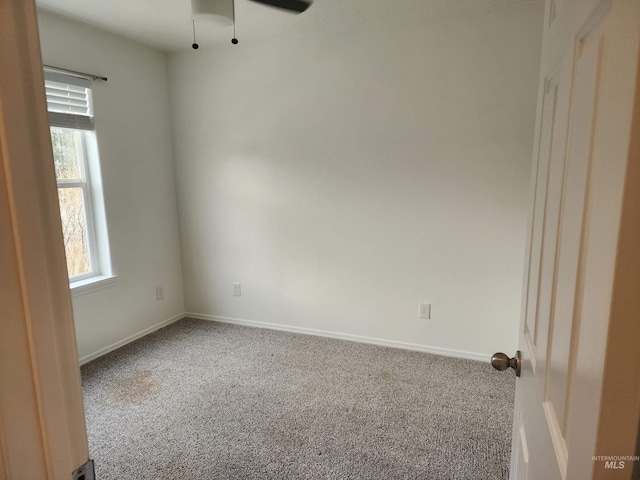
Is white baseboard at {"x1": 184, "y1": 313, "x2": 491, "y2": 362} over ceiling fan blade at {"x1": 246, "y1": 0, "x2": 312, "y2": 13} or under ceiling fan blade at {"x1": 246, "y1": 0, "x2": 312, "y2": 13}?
under

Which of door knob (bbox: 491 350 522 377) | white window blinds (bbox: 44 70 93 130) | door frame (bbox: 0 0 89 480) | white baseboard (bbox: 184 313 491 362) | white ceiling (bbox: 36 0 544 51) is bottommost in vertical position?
white baseboard (bbox: 184 313 491 362)

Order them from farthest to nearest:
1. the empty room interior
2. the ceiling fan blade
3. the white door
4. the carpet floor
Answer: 1. the empty room interior
2. the carpet floor
3. the ceiling fan blade
4. the white door

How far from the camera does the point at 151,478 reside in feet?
→ 6.03

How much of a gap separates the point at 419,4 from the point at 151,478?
118 inches

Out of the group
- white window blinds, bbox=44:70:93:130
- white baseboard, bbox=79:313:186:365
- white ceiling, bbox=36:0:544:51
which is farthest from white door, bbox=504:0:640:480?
white baseboard, bbox=79:313:186:365

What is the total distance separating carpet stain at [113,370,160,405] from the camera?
2.49 metres

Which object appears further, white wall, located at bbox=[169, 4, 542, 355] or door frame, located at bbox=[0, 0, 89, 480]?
Result: white wall, located at bbox=[169, 4, 542, 355]

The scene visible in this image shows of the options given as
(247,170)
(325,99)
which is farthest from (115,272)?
(325,99)

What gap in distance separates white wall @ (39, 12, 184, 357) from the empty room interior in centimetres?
2

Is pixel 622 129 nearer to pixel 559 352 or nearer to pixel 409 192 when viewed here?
pixel 559 352

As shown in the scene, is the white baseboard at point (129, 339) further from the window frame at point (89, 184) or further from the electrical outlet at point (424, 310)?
the electrical outlet at point (424, 310)

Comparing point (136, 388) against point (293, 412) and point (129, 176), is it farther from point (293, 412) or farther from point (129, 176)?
point (129, 176)

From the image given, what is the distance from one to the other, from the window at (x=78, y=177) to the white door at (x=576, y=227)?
2.95 metres

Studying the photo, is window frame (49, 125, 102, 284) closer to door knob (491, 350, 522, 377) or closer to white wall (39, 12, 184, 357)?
white wall (39, 12, 184, 357)
